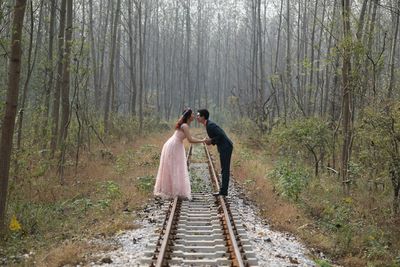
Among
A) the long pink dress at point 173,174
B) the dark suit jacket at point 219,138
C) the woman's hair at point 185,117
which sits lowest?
the long pink dress at point 173,174

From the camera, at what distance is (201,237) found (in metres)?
7.32

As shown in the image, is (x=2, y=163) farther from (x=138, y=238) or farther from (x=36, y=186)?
(x=36, y=186)

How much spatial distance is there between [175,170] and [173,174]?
0.32ft

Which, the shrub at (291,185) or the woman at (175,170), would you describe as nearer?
the woman at (175,170)

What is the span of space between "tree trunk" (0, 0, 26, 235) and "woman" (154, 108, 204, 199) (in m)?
3.62

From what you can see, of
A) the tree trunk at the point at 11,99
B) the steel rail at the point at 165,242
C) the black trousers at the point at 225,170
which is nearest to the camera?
the steel rail at the point at 165,242

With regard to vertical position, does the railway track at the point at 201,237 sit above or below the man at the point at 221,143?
below

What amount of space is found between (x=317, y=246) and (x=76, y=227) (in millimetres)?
4046

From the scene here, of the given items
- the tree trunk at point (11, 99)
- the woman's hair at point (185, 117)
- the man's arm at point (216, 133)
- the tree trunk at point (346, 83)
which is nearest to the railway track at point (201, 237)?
the man's arm at point (216, 133)

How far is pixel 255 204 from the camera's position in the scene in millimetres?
10656

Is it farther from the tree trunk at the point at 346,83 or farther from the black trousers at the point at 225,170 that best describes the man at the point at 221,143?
the tree trunk at the point at 346,83

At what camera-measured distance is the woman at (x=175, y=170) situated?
34.5 ft

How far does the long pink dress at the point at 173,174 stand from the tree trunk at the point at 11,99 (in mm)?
3620

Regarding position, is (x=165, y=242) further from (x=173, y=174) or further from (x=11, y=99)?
(x=173, y=174)
